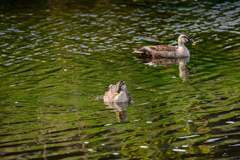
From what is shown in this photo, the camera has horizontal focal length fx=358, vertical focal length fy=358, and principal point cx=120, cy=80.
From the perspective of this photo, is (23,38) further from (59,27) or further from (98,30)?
(98,30)

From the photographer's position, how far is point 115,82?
16.0 m

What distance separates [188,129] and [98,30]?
1625cm

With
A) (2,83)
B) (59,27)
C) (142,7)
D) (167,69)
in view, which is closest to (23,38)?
(59,27)

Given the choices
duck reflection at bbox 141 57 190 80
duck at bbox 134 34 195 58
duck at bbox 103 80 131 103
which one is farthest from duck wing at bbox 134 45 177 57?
duck at bbox 103 80 131 103

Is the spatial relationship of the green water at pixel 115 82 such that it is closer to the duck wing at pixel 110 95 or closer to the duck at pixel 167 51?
the duck wing at pixel 110 95

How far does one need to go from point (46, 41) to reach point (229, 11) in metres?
15.6

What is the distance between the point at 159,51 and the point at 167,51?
522 millimetres

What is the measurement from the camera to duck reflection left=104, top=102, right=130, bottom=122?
12.1 m

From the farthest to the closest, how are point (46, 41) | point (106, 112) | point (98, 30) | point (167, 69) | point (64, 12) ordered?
point (64, 12), point (98, 30), point (46, 41), point (167, 69), point (106, 112)

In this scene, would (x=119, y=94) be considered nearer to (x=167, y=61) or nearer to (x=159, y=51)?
(x=167, y=61)

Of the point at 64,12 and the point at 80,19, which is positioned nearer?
the point at 80,19

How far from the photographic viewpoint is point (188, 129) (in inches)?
418

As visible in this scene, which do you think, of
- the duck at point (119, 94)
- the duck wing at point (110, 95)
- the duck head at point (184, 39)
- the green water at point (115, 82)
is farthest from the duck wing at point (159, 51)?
the duck wing at point (110, 95)

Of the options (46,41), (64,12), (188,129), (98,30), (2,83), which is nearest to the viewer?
(188,129)
